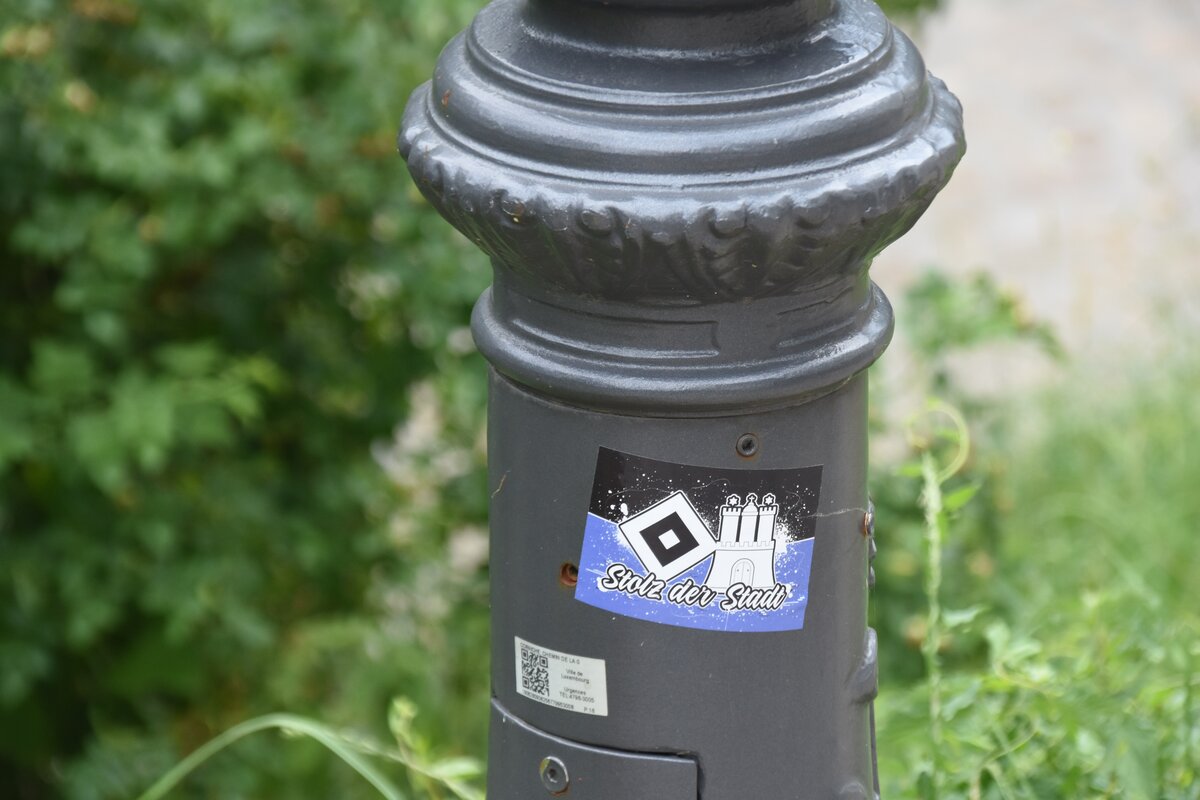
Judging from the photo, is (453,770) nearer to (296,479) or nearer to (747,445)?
(747,445)

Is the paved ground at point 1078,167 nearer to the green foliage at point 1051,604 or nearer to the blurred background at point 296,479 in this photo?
the green foliage at point 1051,604

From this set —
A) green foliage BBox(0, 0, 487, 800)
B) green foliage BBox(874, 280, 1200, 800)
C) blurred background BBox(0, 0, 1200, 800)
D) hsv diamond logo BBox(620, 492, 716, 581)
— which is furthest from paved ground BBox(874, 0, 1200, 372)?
hsv diamond logo BBox(620, 492, 716, 581)

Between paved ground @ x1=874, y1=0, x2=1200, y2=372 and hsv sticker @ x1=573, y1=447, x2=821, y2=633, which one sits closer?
hsv sticker @ x1=573, y1=447, x2=821, y2=633

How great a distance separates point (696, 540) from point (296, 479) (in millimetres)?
2032

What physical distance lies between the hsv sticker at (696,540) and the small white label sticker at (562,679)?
0.08m

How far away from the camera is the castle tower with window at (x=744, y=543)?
4.83 feet

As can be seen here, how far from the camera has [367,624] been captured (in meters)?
3.34

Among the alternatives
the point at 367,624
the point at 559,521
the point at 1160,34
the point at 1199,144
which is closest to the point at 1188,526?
the point at 367,624

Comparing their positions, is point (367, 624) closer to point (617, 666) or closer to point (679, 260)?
point (617, 666)

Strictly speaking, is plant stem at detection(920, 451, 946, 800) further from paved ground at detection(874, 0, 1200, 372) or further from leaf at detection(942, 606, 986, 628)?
→ paved ground at detection(874, 0, 1200, 372)

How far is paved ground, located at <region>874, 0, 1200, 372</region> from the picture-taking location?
5344 mm

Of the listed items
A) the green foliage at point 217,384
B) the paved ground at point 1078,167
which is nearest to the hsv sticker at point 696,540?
the green foliage at point 217,384

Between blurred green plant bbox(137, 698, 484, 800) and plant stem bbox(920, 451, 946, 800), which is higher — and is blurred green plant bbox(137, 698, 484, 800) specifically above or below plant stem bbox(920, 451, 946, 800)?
below

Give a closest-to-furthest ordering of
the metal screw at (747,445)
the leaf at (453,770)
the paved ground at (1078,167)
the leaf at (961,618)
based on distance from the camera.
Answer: the metal screw at (747,445) < the leaf at (961,618) < the leaf at (453,770) < the paved ground at (1078,167)
